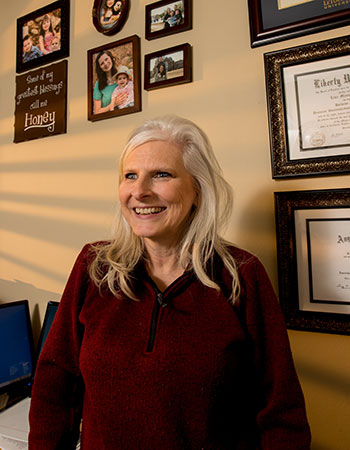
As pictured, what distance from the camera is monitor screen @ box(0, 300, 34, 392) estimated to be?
1.41 meters

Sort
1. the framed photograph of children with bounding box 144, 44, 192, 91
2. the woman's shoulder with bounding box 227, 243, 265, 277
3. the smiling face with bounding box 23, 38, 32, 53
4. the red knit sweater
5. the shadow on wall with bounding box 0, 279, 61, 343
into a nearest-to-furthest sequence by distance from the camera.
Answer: the red knit sweater → the woman's shoulder with bounding box 227, 243, 265, 277 → the framed photograph of children with bounding box 144, 44, 192, 91 → the shadow on wall with bounding box 0, 279, 61, 343 → the smiling face with bounding box 23, 38, 32, 53

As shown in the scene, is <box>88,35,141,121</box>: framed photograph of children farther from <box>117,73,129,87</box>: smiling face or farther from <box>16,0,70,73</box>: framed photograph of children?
<box>16,0,70,73</box>: framed photograph of children

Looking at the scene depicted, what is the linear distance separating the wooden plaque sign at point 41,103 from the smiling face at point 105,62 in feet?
0.79

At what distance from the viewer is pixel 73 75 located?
1627 mm

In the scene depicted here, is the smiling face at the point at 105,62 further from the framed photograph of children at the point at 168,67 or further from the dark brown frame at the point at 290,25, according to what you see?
the dark brown frame at the point at 290,25

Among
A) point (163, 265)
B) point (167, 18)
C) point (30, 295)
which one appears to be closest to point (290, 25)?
point (167, 18)

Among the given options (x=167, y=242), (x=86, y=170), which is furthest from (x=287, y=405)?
(x=86, y=170)

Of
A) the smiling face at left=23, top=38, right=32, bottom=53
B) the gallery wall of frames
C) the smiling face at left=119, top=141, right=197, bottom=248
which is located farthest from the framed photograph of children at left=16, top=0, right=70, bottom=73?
the smiling face at left=119, top=141, right=197, bottom=248

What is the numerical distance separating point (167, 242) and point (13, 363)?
1.01m

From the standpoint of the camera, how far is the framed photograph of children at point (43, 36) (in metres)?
1.64

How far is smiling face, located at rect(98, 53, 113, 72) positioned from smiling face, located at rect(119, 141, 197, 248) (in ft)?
2.49

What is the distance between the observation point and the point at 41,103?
5.62ft

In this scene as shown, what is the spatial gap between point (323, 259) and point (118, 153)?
0.95 meters

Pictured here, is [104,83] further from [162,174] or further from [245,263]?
[245,263]
